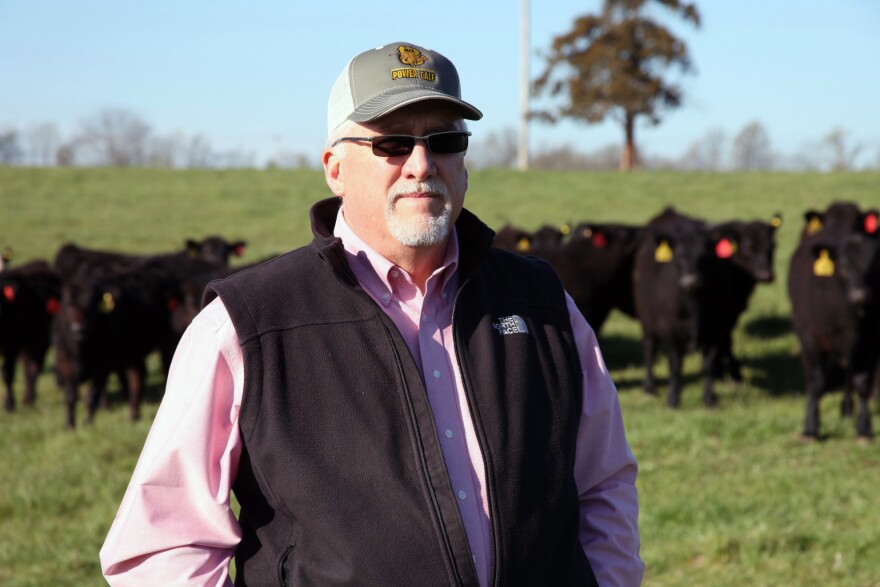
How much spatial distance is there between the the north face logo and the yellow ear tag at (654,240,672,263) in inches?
409

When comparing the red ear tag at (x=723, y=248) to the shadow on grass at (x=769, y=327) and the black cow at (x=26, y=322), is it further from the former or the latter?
the black cow at (x=26, y=322)

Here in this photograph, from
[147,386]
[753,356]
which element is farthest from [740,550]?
[147,386]

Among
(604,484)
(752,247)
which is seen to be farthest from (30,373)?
(604,484)

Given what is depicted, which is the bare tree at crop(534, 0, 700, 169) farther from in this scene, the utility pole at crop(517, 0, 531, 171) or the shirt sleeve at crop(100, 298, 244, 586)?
the shirt sleeve at crop(100, 298, 244, 586)

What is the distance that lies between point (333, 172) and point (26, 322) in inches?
498

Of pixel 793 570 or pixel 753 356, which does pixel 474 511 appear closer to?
pixel 793 570

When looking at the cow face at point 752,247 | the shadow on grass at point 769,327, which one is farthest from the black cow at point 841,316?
the shadow on grass at point 769,327

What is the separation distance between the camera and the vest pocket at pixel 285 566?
2.52 meters

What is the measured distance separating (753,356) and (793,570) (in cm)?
903

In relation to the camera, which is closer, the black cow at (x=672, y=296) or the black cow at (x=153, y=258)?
the black cow at (x=672, y=296)

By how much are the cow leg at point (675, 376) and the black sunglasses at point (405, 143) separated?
9.45m

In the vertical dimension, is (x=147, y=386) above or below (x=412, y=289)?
below

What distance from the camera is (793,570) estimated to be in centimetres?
587

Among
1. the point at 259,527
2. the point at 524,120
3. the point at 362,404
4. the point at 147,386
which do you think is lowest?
the point at 147,386
